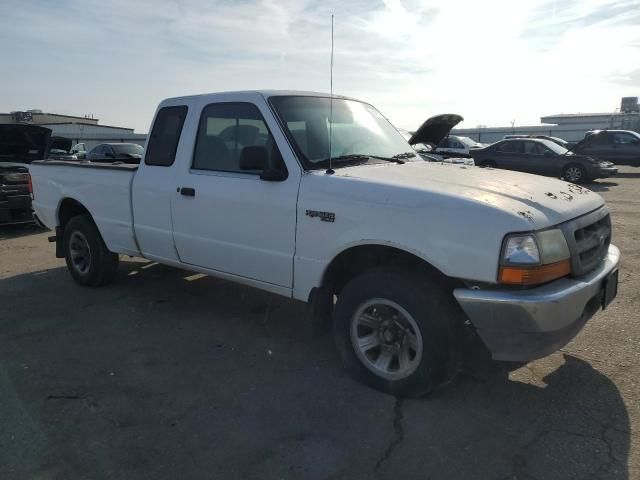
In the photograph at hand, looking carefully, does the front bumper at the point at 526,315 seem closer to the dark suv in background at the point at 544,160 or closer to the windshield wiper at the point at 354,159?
the windshield wiper at the point at 354,159

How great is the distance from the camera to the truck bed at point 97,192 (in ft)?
16.6

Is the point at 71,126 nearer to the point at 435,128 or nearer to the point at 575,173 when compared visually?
the point at 575,173

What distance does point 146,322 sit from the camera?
188 inches

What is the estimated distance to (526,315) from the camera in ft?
9.12

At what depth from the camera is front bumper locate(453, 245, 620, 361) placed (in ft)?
9.13

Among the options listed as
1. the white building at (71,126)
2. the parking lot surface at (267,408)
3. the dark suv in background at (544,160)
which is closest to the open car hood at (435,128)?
the parking lot surface at (267,408)

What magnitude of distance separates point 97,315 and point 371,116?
10.4 ft

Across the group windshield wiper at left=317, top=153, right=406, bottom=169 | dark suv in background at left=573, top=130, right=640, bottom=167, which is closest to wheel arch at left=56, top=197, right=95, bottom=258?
windshield wiper at left=317, top=153, right=406, bottom=169

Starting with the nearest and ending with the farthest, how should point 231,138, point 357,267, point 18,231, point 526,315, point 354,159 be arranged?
point 526,315, point 357,267, point 354,159, point 231,138, point 18,231

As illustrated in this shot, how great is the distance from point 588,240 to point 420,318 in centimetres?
118

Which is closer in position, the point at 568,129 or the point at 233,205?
the point at 233,205

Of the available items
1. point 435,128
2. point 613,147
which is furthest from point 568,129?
point 435,128

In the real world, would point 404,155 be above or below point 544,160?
below

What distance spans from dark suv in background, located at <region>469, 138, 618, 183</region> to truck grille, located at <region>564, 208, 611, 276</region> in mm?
13695
